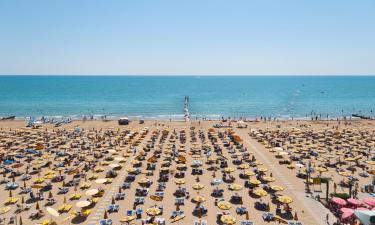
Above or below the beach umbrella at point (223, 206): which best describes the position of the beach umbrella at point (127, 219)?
below

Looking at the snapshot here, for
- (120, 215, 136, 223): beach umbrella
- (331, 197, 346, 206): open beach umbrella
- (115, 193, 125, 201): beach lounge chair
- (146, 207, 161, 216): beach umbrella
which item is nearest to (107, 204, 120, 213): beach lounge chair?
(115, 193, 125, 201): beach lounge chair

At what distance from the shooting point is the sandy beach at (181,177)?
25.5 metres

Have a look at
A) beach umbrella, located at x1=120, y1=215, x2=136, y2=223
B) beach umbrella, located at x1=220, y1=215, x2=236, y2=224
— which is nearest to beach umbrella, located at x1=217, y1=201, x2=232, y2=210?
beach umbrella, located at x1=220, y1=215, x2=236, y2=224

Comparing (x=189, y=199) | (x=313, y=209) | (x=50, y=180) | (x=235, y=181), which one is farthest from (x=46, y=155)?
(x=313, y=209)

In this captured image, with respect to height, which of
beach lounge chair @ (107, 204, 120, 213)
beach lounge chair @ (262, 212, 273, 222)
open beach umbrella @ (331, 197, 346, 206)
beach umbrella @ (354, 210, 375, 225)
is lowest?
beach lounge chair @ (262, 212, 273, 222)

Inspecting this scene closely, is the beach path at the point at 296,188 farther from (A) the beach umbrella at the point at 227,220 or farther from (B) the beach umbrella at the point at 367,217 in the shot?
(A) the beach umbrella at the point at 227,220

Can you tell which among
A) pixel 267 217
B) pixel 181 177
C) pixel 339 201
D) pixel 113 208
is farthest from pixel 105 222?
pixel 339 201

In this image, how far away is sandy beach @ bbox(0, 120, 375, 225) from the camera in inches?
1005

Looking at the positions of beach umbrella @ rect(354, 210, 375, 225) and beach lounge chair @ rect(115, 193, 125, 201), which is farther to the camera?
beach lounge chair @ rect(115, 193, 125, 201)

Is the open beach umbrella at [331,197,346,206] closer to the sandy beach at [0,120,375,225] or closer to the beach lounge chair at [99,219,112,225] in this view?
the sandy beach at [0,120,375,225]

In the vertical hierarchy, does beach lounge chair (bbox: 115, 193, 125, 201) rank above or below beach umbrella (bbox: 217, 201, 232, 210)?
below

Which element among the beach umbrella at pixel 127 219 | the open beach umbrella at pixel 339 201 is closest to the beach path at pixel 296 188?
the open beach umbrella at pixel 339 201

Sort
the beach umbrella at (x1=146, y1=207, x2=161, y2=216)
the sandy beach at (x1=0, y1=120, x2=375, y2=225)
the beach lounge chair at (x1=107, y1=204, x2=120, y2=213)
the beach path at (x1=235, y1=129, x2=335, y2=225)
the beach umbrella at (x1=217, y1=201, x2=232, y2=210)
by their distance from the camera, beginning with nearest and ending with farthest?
Answer: the beach umbrella at (x1=146, y1=207, x2=161, y2=216)
the beach umbrella at (x1=217, y1=201, x2=232, y2=210)
the beach path at (x1=235, y1=129, x2=335, y2=225)
the sandy beach at (x1=0, y1=120, x2=375, y2=225)
the beach lounge chair at (x1=107, y1=204, x2=120, y2=213)

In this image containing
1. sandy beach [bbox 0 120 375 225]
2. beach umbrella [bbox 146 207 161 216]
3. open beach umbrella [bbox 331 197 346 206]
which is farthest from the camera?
sandy beach [bbox 0 120 375 225]
